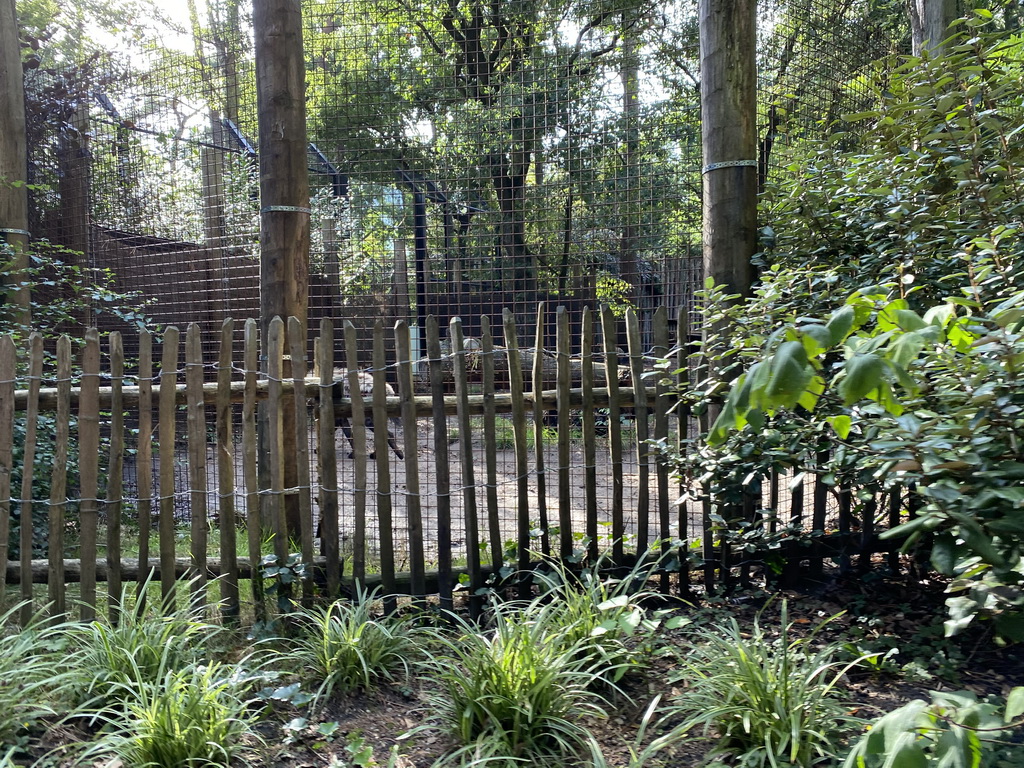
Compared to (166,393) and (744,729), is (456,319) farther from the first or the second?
(744,729)

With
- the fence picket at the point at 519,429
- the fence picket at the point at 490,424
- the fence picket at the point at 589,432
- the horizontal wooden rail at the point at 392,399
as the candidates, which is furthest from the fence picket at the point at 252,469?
the fence picket at the point at 589,432

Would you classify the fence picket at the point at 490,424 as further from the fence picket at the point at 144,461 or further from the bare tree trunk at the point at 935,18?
the bare tree trunk at the point at 935,18

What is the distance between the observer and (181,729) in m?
2.26

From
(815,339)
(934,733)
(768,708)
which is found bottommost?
(768,708)

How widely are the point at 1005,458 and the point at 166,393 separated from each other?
3.26 metres

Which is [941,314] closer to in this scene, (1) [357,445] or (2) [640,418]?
(2) [640,418]

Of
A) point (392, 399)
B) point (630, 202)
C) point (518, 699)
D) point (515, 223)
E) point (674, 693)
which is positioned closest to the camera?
point (518, 699)

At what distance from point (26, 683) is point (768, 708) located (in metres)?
2.66

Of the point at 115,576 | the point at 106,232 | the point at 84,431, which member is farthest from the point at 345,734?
the point at 106,232

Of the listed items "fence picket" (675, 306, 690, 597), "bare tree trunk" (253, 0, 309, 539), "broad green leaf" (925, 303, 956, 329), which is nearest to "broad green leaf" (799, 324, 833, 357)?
"broad green leaf" (925, 303, 956, 329)

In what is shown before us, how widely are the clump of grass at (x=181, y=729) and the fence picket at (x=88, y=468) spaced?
42.2 inches

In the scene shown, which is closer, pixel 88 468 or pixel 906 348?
pixel 906 348

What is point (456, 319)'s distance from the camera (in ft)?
10.8

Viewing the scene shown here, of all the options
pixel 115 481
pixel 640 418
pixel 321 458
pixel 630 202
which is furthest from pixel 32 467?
pixel 630 202
